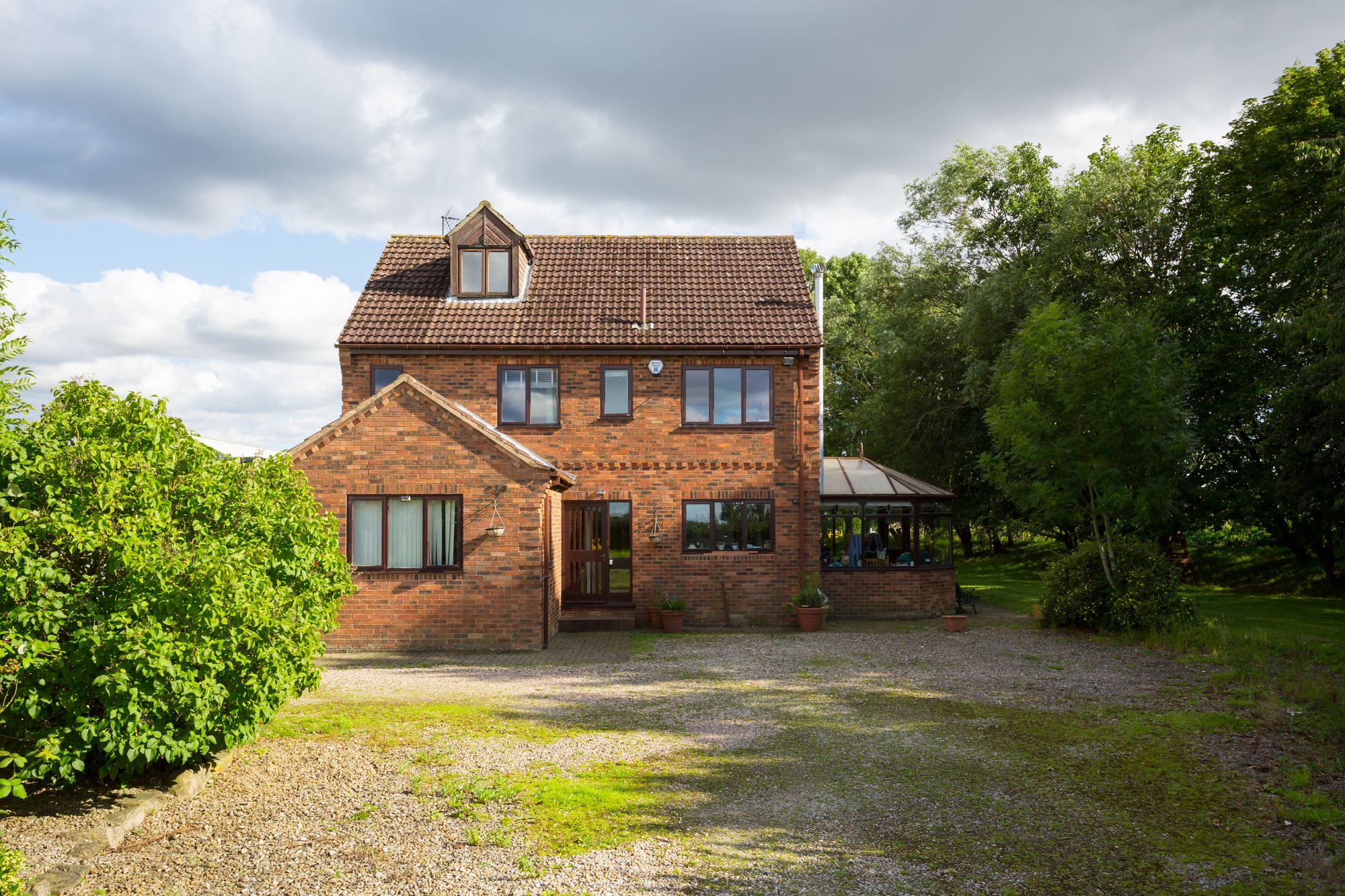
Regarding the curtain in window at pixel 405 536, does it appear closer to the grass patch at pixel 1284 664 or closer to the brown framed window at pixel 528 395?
the brown framed window at pixel 528 395

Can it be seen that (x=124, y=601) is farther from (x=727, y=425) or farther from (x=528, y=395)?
(x=727, y=425)

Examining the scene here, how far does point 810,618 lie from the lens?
756 inches

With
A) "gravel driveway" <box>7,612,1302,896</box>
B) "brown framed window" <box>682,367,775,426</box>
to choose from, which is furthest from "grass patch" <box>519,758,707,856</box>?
"brown framed window" <box>682,367,775,426</box>

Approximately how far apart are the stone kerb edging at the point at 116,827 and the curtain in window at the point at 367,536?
803cm

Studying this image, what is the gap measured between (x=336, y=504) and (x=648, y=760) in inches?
391

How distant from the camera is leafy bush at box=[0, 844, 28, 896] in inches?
203

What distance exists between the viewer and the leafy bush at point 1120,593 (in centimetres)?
1781

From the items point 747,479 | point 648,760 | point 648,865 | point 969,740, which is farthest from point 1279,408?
point 648,865

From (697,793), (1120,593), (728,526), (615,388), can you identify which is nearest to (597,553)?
(728,526)

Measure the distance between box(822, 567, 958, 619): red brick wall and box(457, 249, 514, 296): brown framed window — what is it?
396 inches

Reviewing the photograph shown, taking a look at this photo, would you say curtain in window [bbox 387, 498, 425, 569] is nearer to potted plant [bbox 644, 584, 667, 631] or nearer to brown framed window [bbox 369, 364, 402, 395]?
brown framed window [bbox 369, 364, 402, 395]

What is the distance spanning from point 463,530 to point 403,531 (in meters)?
1.19

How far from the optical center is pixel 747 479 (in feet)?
65.8

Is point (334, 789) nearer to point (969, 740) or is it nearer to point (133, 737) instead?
point (133, 737)
